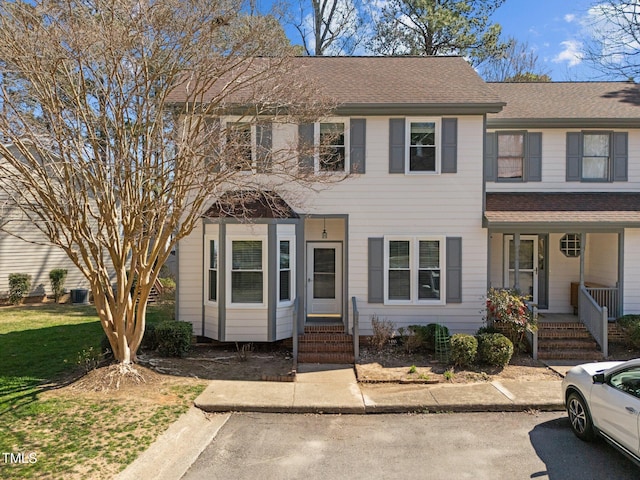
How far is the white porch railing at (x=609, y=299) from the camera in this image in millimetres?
10383

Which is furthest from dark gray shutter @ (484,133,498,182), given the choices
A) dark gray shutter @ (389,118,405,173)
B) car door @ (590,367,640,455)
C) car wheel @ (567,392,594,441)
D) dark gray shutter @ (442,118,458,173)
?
car door @ (590,367,640,455)

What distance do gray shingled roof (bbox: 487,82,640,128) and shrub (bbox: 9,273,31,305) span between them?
57.0 feet

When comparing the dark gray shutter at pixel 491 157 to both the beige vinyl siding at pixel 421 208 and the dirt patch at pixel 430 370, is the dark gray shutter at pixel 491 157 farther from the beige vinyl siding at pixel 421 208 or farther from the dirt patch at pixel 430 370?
the dirt patch at pixel 430 370

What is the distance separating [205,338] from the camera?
10375 mm

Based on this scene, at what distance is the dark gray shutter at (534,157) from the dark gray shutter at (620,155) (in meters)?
1.97

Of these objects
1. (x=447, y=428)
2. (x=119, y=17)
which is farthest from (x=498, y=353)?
(x=119, y=17)

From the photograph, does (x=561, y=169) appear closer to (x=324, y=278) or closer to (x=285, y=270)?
(x=324, y=278)

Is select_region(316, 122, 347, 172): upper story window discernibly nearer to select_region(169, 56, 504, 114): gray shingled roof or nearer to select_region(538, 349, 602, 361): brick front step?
select_region(169, 56, 504, 114): gray shingled roof

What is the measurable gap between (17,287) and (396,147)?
15185mm

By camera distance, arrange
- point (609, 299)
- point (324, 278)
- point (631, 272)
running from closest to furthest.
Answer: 1. point (631, 272)
2. point (609, 299)
3. point (324, 278)

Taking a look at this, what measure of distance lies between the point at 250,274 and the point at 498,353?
557 centimetres

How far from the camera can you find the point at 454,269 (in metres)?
10.3

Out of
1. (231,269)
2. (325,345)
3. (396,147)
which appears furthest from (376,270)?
(231,269)

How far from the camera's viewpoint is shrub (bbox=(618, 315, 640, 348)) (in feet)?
31.0
